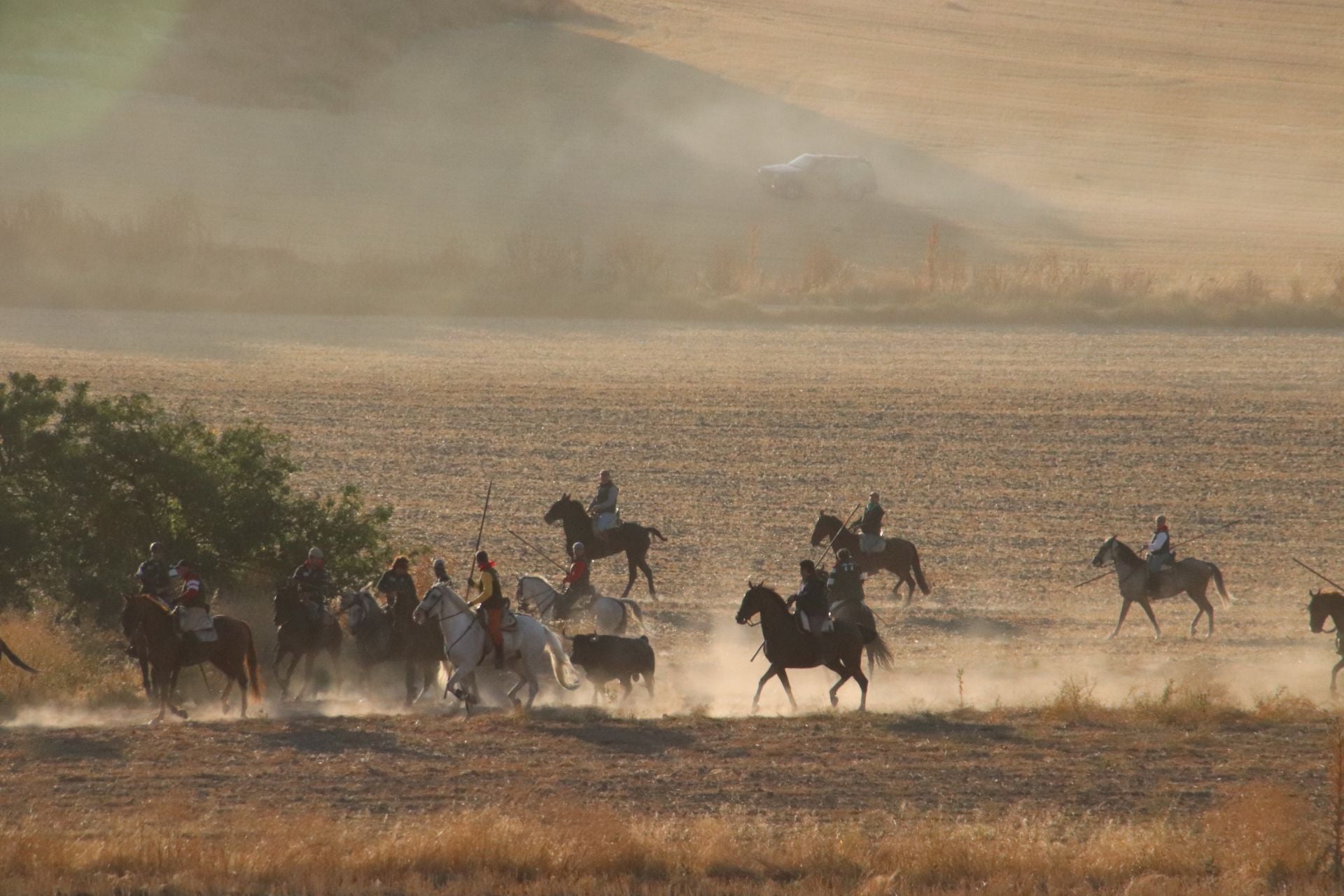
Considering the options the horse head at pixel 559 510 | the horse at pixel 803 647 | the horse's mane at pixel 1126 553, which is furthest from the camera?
the horse head at pixel 559 510

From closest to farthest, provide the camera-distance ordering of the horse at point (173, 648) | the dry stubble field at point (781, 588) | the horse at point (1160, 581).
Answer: the dry stubble field at point (781, 588)
the horse at point (173, 648)
the horse at point (1160, 581)

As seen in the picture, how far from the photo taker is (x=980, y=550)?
2278 centimetres

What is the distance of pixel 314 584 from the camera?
16.2m

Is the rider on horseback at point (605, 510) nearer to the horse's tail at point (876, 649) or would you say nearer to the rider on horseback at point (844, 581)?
the rider on horseback at point (844, 581)

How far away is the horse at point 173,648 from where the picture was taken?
14.6 m

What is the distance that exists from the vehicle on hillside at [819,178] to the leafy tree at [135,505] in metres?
44.1

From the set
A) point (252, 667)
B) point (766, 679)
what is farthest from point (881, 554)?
point (252, 667)

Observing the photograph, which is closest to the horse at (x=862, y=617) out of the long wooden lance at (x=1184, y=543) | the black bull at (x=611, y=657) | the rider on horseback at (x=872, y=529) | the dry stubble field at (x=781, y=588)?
the dry stubble field at (x=781, y=588)

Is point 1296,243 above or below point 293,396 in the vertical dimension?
above

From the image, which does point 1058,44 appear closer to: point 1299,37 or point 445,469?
point 1299,37

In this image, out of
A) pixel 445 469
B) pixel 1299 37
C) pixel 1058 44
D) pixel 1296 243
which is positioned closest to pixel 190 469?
pixel 445 469

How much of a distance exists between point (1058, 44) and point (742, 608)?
241 feet

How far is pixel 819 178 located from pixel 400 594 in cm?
4739

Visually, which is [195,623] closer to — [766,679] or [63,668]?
[63,668]
